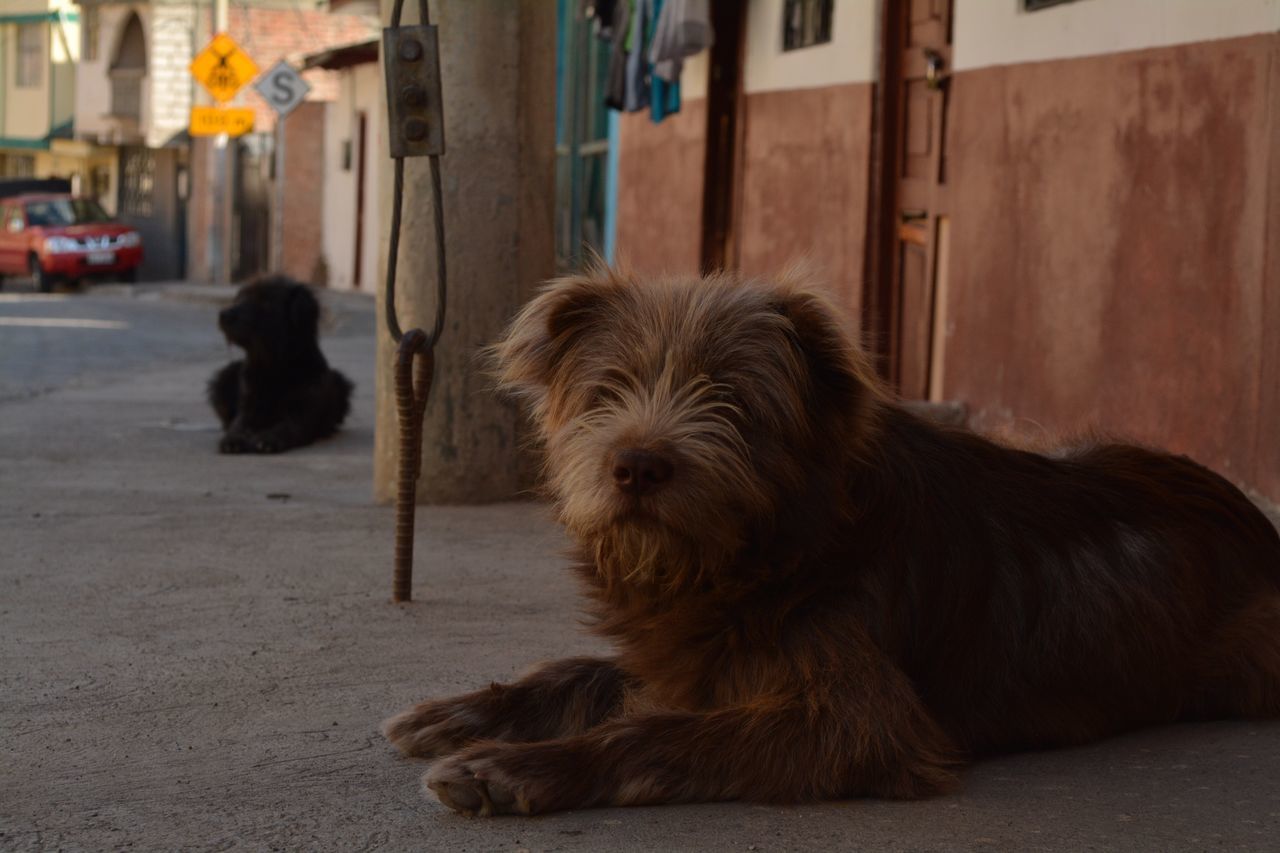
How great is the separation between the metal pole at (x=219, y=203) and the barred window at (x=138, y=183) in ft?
29.0

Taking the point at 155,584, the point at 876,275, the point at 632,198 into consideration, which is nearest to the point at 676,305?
the point at 155,584

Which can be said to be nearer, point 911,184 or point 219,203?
point 911,184

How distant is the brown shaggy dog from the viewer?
3.16 m

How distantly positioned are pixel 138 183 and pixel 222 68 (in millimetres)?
25551

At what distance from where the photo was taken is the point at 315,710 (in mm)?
4000

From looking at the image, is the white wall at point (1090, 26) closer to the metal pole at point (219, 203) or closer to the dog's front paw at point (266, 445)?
the dog's front paw at point (266, 445)

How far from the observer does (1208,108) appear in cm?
688

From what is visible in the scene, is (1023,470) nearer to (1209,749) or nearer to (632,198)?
(1209,749)

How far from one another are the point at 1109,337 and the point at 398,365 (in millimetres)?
3798

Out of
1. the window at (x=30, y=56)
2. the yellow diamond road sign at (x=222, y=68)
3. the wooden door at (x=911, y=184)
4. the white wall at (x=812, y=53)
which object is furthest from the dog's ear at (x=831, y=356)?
the window at (x=30, y=56)

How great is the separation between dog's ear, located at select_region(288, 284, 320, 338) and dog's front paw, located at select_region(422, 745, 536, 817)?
25.6 ft

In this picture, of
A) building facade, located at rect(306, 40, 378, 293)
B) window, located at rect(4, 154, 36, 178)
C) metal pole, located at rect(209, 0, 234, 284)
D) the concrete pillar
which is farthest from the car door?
the concrete pillar

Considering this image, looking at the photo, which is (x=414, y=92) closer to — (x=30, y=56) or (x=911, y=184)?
(x=911, y=184)

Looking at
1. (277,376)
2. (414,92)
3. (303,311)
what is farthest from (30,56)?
(414,92)
